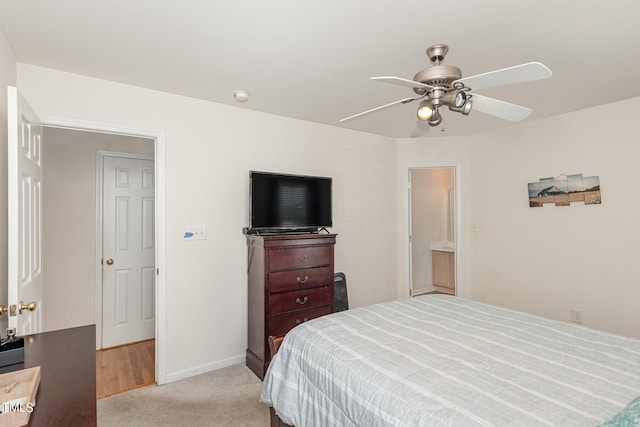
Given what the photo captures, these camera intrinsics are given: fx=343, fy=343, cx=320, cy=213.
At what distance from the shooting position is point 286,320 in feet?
9.39

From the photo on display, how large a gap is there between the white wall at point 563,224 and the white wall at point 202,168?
6.25ft

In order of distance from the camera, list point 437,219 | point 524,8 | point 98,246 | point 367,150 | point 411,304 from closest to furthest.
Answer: point 524,8 < point 411,304 < point 98,246 < point 367,150 < point 437,219

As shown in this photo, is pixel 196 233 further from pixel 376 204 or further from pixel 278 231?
pixel 376 204

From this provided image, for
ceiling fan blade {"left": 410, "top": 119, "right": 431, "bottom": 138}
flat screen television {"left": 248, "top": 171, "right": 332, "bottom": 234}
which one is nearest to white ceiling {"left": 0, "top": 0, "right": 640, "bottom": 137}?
ceiling fan blade {"left": 410, "top": 119, "right": 431, "bottom": 138}

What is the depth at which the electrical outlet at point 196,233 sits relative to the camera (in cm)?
288

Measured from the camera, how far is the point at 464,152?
424cm

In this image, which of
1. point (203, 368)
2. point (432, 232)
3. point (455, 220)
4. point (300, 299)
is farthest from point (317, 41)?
point (432, 232)

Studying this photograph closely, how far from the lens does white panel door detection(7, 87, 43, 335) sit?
1.53 m

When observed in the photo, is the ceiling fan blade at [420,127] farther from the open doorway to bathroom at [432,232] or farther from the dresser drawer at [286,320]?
the open doorway to bathroom at [432,232]

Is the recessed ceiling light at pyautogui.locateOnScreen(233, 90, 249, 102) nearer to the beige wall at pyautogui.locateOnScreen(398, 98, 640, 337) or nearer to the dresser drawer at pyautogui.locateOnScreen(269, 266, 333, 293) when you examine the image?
the dresser drawer at pyautogui.locateOnScreen(269, 266, 333, 293)

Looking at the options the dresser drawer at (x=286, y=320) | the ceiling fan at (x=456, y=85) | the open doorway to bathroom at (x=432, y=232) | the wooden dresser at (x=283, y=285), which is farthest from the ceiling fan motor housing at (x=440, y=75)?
the open doorway to bathroom at (x=432, y=232)

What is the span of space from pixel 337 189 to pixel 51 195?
2.79m

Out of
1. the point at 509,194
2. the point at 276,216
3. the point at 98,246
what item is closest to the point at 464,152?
the point at 509,194

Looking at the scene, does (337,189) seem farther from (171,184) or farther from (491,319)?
(491,319)
